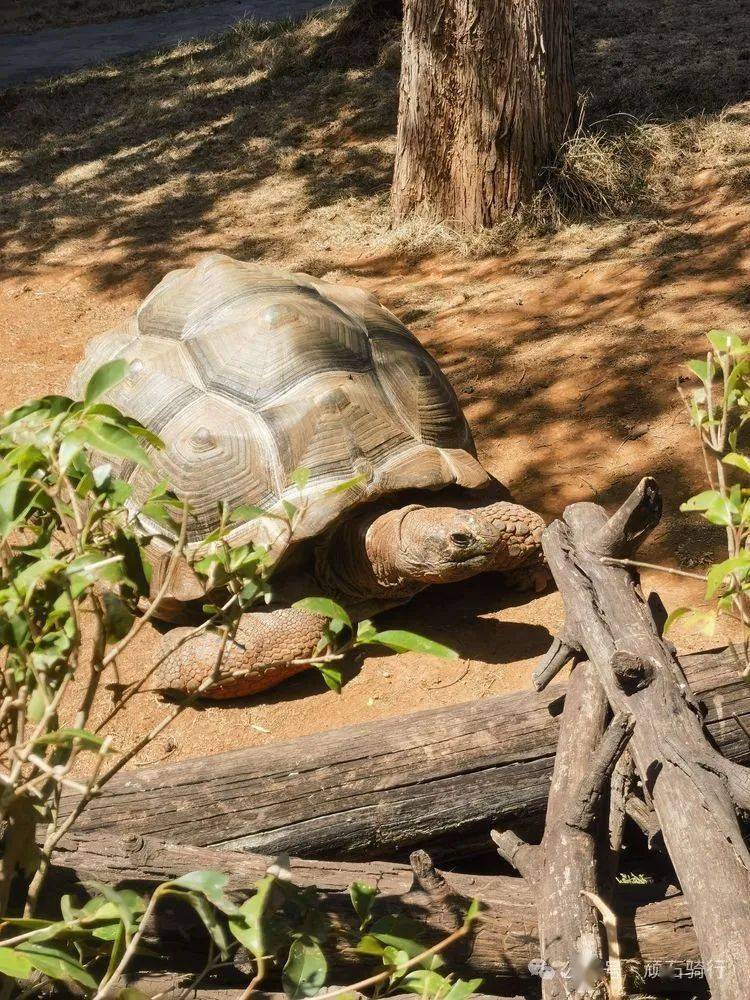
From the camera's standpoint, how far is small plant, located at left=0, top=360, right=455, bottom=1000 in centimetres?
143

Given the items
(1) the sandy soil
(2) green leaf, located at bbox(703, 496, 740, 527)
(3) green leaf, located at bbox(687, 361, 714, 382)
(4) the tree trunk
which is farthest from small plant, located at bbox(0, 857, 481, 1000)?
(4) the tree trunk

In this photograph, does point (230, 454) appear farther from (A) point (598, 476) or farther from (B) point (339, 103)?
(B) point (339, 103)

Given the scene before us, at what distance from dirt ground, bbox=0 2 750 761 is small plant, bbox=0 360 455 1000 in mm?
1943

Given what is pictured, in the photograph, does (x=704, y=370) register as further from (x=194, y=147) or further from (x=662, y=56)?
(x=194, y=147)

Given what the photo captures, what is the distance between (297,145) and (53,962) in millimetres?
8783

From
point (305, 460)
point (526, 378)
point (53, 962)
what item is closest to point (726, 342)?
point (53, 962)

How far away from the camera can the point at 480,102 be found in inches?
277

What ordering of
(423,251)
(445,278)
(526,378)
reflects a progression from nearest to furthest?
(526,378), (445,278), (423,251)

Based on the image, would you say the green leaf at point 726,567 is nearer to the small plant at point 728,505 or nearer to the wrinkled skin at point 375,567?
the small plant at point 728,505

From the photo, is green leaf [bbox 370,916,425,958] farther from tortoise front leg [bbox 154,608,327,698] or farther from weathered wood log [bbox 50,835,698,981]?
tortoise front leg [bbox 154,608,327,698]

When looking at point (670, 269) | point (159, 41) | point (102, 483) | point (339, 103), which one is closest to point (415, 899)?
point (102, 483)

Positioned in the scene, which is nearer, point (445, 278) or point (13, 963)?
point (13, 963)

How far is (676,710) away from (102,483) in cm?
133

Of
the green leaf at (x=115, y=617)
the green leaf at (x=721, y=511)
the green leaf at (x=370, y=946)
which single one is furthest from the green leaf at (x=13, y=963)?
the green leaf at (x=721, y=511)
